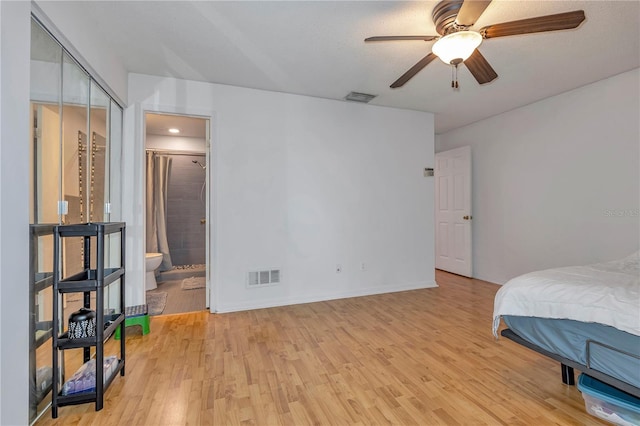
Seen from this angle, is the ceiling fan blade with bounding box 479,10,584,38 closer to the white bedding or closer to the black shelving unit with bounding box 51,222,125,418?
the white bedding

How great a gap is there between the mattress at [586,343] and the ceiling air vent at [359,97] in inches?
109

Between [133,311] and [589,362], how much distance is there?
333 cm

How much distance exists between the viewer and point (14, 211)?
136cm

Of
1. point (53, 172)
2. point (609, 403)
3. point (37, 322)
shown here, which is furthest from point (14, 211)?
point (609, 403)

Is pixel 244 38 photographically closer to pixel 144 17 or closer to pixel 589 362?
pixel 144 17

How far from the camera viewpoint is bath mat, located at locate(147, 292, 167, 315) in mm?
3359

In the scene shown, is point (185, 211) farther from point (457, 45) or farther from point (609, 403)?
point (609, 403)

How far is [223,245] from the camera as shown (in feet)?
10.8

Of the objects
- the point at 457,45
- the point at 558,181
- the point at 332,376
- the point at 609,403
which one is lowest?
the point at 332,376

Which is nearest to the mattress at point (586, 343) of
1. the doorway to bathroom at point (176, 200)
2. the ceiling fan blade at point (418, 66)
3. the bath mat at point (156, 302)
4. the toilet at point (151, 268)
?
the ceiling fan blade at point (418, 66)

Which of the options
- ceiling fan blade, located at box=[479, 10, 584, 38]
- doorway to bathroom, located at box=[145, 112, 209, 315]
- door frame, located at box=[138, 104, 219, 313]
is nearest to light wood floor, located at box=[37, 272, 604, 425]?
door frame, located at box=[138, 104, 219, 313]

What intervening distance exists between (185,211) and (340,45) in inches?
164

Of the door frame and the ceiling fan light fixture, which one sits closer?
the ceiling fan light fixture

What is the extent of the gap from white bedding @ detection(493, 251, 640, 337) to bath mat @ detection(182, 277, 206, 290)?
3841 millimetres
